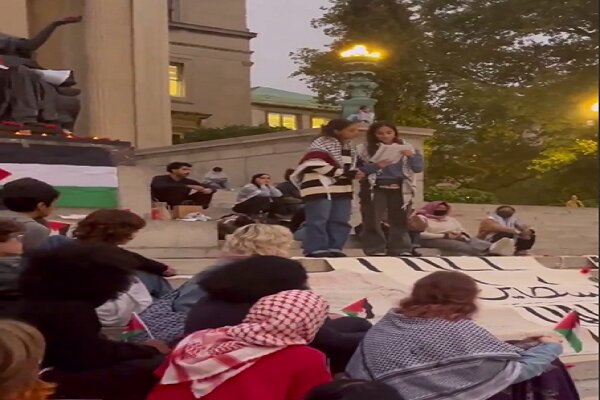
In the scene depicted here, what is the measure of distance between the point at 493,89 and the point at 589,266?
18533mm

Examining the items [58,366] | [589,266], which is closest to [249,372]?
[58,366]

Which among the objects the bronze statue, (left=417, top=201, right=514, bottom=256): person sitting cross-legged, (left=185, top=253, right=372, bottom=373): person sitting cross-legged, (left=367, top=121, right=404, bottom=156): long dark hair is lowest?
(left=417, top=201, right=514, bottom=256): person sitting cross-legged

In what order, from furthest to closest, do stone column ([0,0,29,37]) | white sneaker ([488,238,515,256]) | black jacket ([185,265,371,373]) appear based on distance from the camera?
stone column ([0,0,29,37]) → white sneaker ([488,238,515,256]) → black jacket ([185,265,371,373])

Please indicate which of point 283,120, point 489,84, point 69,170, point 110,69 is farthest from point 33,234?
point 283,120

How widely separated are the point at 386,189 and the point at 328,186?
108 centimetres

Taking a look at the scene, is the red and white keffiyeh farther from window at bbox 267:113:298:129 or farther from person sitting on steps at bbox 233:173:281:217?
window at bbox 267:113:298:129

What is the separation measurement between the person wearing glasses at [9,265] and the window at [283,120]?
4803cm

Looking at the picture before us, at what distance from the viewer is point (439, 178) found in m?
31.0

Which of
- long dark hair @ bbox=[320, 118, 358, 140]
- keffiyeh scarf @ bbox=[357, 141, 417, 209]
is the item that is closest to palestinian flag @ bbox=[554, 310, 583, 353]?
long dark hair @ bbox=[320, 118, 358, 140]

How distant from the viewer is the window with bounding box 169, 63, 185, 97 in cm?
4035

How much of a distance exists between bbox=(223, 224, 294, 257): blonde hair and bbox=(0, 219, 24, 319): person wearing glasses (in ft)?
3.34

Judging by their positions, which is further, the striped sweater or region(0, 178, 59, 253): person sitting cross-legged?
the striped sweater

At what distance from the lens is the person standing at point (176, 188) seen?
1235 cm

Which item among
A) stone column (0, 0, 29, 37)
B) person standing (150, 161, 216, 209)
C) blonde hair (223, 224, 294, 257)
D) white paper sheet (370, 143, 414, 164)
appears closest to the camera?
blonde hair (223, 224, 294, 257)
